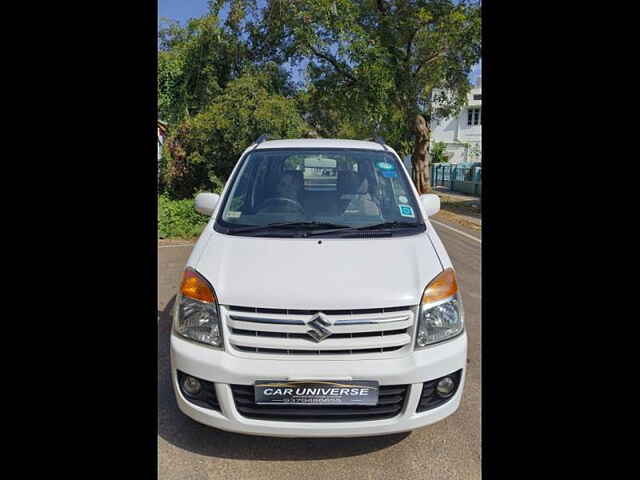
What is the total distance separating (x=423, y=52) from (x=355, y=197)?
525 inches

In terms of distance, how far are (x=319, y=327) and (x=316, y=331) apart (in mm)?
25

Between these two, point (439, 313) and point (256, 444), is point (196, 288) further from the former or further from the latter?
point (439, 313)

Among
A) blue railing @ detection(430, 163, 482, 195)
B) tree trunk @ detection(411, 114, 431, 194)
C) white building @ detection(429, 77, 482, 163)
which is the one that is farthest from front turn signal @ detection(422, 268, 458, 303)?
white building @ detection(429, 77, 482, 163)

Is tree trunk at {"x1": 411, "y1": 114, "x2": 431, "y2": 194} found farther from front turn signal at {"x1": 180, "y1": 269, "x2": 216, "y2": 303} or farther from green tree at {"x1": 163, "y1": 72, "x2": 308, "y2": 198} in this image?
front turn signal at {"x1": 180, "y1": 269, "x2": 216, "y2": 303}

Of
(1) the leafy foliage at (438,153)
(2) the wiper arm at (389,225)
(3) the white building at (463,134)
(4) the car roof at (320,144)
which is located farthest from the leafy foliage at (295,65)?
(3) the white building at (463,134)

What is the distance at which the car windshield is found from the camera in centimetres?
299

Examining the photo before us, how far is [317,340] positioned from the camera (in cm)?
220

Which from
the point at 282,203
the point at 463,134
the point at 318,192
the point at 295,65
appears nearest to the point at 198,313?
the point at 282,203

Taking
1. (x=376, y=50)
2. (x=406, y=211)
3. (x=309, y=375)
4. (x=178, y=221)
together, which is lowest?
(x=309, y=375)

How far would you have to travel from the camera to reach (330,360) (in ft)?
7.18

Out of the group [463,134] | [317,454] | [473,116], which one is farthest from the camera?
[473,116]

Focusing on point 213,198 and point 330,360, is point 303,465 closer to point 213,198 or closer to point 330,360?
point 330,360

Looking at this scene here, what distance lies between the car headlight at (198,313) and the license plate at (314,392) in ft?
1.10
